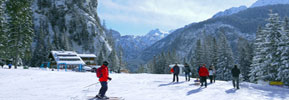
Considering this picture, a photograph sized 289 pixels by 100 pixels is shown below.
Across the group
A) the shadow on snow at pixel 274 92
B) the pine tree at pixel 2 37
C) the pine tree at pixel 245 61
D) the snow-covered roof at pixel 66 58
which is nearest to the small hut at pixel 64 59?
the snow-covered roof at pixel 66 58

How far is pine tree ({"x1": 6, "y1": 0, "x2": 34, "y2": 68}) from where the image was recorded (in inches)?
1693

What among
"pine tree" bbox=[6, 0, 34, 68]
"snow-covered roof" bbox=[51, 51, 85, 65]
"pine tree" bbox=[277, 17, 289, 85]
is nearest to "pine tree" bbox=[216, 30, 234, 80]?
"pine tree" bbox=[277, 17, 289, 85]

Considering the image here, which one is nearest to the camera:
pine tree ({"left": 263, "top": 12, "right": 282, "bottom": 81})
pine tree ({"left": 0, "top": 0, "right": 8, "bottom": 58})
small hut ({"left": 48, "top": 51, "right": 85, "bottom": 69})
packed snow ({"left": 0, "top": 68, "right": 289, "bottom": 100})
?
packed snow ({"left": 0, "top": 68, "right": 289, "bottom": 100})

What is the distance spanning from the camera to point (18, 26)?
43.6 metres

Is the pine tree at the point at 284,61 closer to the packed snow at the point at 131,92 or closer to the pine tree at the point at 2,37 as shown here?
the packed snow at the point at 131,92

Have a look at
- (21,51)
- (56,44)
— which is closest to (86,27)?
(56,44)

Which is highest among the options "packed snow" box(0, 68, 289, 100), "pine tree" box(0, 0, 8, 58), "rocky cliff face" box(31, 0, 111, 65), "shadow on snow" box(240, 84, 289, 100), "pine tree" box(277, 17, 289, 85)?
"rocky cliff face" box(31, 0, 111, 65)

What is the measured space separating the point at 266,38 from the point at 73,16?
135480 millimetres

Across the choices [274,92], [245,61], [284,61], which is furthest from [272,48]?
[245,61]

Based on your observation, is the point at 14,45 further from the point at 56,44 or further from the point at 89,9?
the point at 89,9

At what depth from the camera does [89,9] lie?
543 feet

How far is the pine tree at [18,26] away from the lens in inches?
1693

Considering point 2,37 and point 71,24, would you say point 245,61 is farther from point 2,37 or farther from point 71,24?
point 71,24

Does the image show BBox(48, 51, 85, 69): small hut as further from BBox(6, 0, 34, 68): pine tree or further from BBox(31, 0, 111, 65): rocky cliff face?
BBox(31, 0, 111, 65): rocky cliff face
